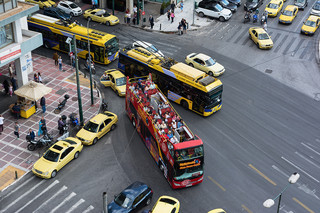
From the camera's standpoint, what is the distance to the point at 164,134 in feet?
108

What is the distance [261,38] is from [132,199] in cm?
3182

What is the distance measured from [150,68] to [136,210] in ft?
56.5

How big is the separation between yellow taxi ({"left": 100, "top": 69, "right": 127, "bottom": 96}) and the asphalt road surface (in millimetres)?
737

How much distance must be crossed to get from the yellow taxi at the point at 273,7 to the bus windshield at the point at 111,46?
2452cm

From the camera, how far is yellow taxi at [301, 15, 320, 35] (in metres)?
56.2

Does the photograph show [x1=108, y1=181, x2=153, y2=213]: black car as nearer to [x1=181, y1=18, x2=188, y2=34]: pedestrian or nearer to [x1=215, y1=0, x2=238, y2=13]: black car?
[x1=181, y1=18, x2=188, y2=34]: pedestrian

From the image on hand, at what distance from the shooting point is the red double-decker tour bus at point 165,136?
31000mm

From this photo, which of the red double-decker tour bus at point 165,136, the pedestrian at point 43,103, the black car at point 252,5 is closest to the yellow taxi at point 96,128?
the red double-decker tour bus at point 165,136

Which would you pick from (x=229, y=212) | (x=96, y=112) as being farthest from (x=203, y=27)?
(x=229, y=212)

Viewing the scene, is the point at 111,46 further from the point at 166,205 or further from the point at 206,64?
the point at 166,205

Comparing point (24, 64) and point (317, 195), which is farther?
point (24, 64)

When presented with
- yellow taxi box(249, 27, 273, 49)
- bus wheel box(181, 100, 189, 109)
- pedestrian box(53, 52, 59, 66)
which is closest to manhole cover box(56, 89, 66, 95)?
pedestrian box(53, 52, 59, 66)

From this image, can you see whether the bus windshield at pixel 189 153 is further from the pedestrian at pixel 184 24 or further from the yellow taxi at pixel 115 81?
the pedestrian at pixel 184 24

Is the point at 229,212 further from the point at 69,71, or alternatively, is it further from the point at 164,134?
the point at 69,71
